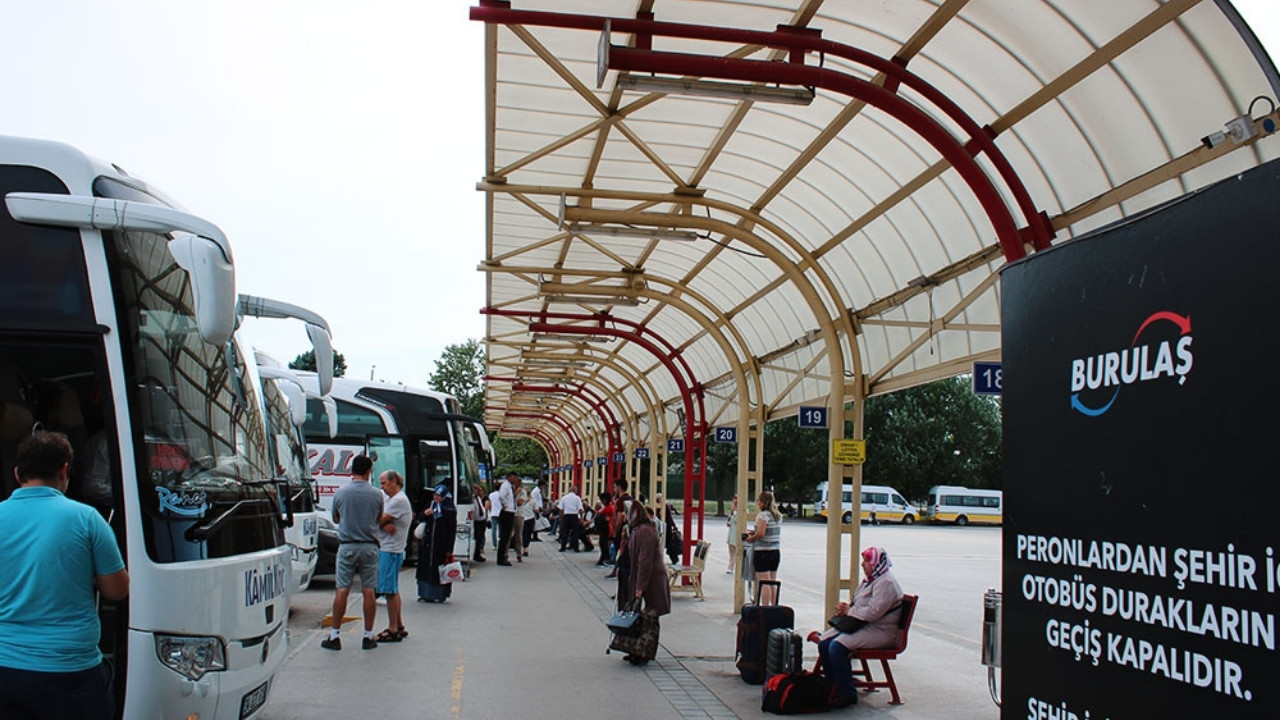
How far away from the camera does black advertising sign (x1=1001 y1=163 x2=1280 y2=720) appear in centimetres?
218

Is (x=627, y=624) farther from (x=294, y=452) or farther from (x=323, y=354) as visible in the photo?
(x=294, y=452)

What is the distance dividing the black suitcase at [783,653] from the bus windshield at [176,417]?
15.7 ft

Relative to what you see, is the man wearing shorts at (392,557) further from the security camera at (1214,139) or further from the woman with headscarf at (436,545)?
the security camera at (1214,139)

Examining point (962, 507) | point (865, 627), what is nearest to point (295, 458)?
point (865, 627)

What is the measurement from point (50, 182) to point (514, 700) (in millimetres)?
5449

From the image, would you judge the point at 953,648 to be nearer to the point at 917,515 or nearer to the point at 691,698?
the point at 691,698

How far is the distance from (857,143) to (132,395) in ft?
25.8

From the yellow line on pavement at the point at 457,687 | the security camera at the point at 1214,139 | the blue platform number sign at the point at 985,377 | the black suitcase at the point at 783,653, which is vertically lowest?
the yellow line on pavement at the point at 457,687

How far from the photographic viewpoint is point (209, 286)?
4.82 metres

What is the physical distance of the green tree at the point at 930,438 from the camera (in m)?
68.6

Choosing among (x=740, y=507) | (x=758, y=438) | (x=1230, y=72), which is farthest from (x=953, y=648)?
(x=1230, y=72)

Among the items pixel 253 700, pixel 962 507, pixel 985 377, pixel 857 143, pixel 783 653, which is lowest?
pixel 783 653

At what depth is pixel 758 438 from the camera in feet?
60.8

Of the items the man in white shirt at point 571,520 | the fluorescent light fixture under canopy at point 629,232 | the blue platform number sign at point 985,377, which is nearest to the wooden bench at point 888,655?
the blue platform number sign at point 985,377
